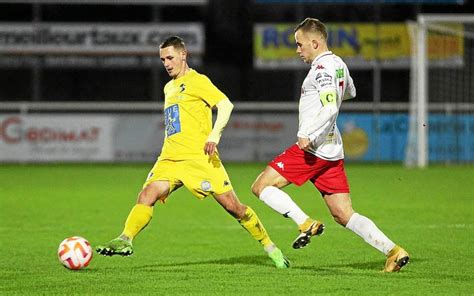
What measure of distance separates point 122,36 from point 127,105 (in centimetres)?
631

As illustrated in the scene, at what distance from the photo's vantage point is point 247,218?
29.0 ft

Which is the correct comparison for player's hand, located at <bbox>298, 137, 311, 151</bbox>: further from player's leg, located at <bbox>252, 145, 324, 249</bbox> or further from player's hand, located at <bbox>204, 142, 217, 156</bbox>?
player's hand, located at <bbox>204, 142, 217, 156</bbox>

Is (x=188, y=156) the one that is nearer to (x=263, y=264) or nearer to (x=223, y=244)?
(x=263, y=264)

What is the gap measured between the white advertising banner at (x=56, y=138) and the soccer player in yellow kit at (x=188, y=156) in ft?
62.5

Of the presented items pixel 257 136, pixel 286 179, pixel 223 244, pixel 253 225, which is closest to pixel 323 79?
pixel 286 179

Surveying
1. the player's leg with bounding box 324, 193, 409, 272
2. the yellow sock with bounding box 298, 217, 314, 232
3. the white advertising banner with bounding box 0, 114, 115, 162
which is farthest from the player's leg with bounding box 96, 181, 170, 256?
the white advertising banner with bounding box 0, 114, 115, 162

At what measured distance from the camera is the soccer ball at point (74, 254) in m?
8.55

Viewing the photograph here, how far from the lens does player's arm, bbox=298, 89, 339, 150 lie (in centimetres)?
826

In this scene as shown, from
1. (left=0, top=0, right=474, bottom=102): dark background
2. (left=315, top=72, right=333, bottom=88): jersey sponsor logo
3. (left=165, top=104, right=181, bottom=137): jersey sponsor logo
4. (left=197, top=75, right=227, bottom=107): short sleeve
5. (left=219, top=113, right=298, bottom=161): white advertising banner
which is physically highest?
(left=315, top=72, right=333, bottom=88): jersey sponsor logo

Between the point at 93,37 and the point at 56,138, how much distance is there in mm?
7778

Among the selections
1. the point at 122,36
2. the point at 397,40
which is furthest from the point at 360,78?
the point at 122,36

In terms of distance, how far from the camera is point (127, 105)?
29109 mm

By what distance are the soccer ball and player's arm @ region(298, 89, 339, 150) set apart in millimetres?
1861

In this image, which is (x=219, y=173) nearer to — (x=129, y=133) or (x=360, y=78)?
(x=129, y=133)
